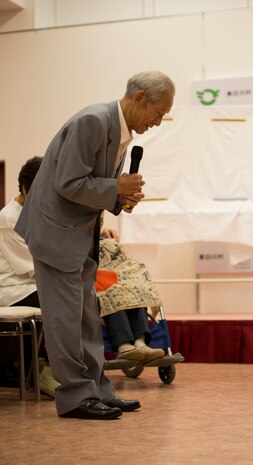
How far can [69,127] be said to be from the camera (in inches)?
100.0

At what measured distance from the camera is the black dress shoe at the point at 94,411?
8.44 ft

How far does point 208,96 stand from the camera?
6352mm

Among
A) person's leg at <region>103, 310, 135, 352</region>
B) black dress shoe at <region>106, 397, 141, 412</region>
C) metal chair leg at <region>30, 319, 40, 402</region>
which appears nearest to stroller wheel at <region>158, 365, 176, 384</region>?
person's leg at <region>103, 310, 135, 352</region>

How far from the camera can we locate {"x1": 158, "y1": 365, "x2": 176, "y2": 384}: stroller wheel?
3.73 m

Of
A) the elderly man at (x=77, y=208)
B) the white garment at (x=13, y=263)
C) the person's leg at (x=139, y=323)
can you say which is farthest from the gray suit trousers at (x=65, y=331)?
the person's leg at (x=139, y=323)

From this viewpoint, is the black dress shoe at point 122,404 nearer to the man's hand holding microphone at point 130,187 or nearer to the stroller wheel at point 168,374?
the man's hand holding microphone at point 130,187

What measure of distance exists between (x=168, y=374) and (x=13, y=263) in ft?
3.18

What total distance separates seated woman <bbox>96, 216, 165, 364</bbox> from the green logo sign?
9.28 feet

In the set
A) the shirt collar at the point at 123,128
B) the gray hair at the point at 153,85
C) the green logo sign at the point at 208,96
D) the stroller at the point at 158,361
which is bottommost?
the stroller at the point at 158,361

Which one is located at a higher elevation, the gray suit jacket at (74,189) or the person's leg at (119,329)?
the gray suit jacket at (74,189)

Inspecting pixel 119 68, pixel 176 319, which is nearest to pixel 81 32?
pixel 119 68

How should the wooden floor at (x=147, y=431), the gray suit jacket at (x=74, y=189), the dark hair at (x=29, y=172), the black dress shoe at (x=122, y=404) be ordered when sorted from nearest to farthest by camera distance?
1. the wooden floor at (x=147, y=431)
2. the gray suit jacket at (x=74, y=189)
3. the black dress shoe at (x=122, y=404)
4. the dark hair at (x=29, y=172)

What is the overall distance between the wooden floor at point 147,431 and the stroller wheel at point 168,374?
0.38ft

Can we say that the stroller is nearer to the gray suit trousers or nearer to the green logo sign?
the gray suit trousers
